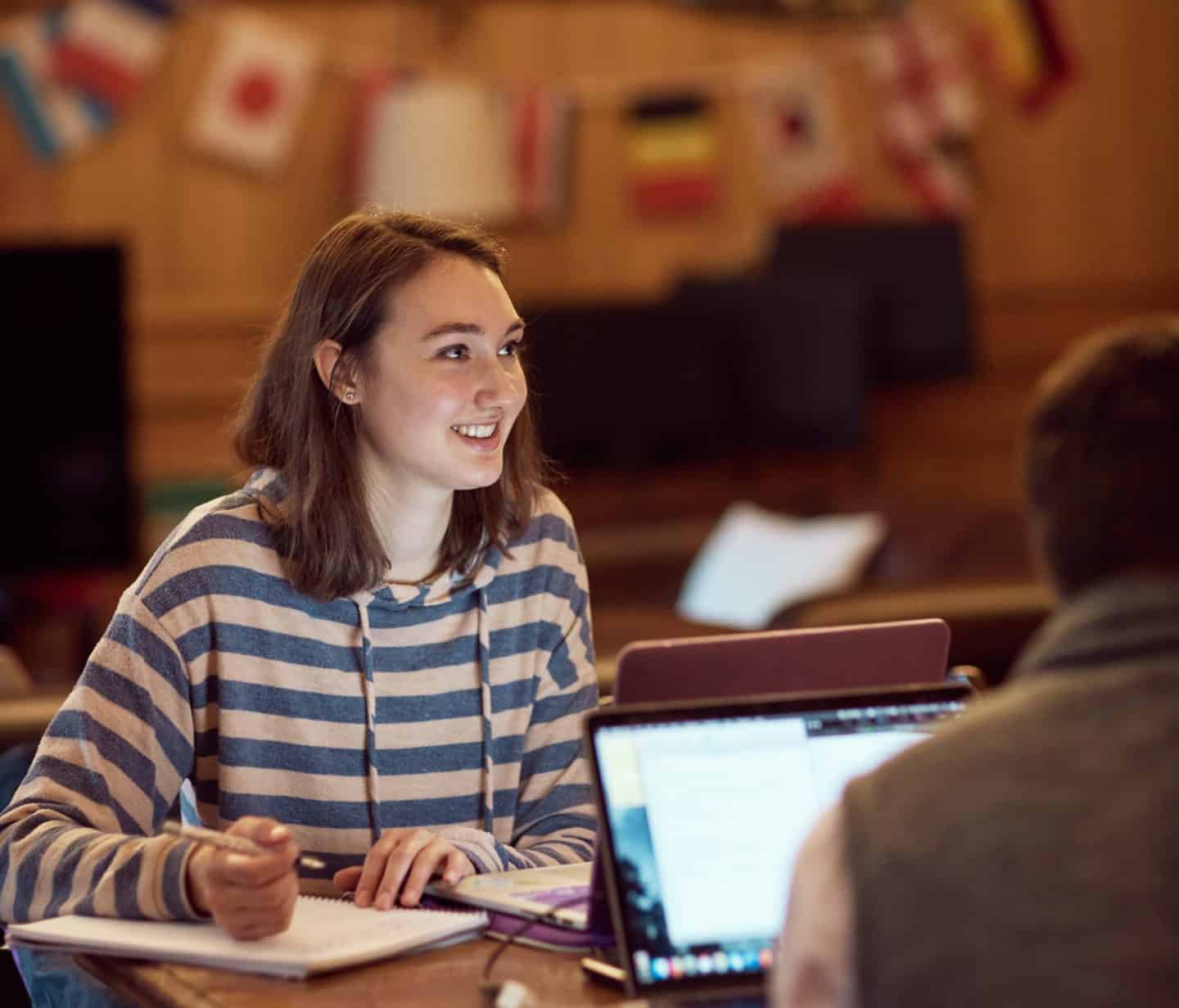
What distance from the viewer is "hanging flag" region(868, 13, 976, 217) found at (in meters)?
6.13

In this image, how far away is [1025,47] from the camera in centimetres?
618

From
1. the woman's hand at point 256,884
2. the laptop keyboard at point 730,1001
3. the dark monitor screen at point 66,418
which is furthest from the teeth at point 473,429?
the dark monitor screen at point 66,418

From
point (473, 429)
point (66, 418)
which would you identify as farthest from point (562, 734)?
point (66, 418)

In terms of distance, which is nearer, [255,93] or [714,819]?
[714,819]

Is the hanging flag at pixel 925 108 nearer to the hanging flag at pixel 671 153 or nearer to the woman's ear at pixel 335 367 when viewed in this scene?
the hanging flag at pixel 671 153

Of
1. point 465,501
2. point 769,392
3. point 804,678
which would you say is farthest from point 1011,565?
point 804,678

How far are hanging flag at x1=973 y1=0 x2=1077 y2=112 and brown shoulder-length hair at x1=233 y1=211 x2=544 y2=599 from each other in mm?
4542

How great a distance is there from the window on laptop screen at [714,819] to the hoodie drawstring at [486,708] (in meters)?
0.62

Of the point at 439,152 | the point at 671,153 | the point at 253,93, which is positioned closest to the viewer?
the point at 439,152

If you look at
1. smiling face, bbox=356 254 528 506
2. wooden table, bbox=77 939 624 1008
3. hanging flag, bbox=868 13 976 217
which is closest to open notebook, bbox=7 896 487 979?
wooden table, bbox=77 939 624 1008

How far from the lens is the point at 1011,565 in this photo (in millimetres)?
3992

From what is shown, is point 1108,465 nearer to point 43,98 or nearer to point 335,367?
point 335,367

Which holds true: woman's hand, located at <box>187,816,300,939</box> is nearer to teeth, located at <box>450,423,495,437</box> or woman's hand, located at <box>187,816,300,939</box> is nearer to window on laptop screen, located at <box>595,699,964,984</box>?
window on laptop screen, located at <box>595,699,964,984</box>

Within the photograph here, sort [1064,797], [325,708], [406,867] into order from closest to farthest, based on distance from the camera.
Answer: [1064,797]
[406,867]
[325,708]
